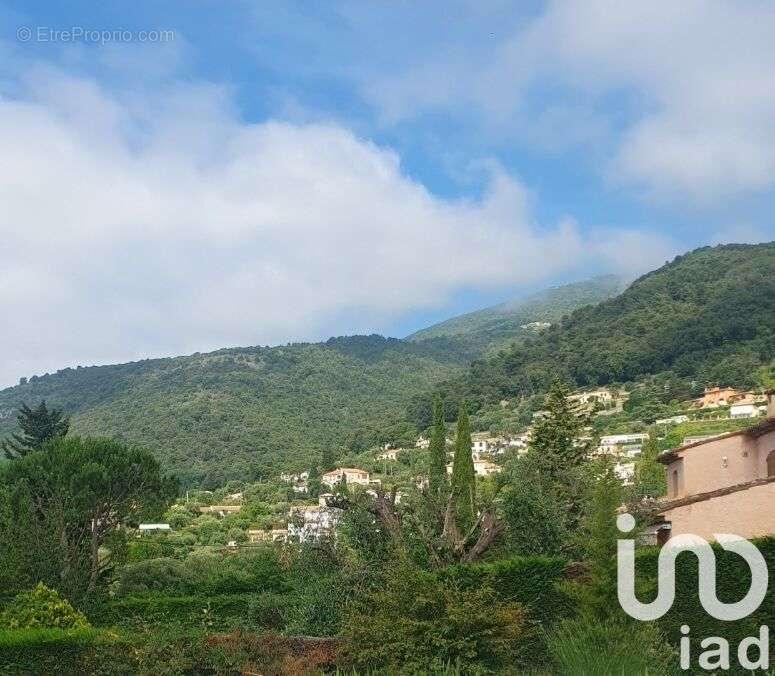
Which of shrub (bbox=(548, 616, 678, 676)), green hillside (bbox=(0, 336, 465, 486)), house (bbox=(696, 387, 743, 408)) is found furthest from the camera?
green hillside (bbox=(0, 336, 465, 486))

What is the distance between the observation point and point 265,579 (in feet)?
97.1

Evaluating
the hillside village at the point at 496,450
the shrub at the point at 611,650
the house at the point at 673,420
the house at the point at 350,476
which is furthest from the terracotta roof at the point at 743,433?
the house at the point at 350,476

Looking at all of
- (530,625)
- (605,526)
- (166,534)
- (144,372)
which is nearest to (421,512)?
(530,625)

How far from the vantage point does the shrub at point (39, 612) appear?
1994 centimetres

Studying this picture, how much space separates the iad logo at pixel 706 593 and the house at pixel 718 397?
8229cm

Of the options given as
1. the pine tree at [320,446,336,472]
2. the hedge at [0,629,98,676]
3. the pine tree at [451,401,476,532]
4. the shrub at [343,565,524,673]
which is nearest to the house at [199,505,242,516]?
the pine tree at [320,446,336,472]

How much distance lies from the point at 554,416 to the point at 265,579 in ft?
40.8

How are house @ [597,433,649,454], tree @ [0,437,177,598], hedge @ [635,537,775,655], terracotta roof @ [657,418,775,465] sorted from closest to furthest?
1. hedge @ [635,537,775,655]
2. terracotta roof @ [657,418,775,465]
3. tree @ [0,437,177,598]
4. house @ [597,433,649,454]

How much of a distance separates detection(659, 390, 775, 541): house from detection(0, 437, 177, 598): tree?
65.0 ft

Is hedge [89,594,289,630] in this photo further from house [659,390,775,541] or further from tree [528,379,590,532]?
house [659,390,775,541]

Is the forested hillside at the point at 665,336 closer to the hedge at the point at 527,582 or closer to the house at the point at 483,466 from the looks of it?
the house at the point at 483,466

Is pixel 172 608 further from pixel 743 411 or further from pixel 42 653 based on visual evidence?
pixel 743 411

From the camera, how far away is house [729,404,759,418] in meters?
81.8

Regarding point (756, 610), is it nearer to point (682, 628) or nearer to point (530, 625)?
point (682, 628)
